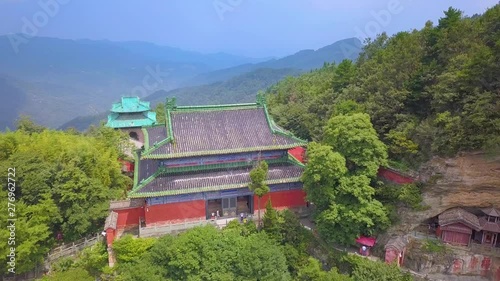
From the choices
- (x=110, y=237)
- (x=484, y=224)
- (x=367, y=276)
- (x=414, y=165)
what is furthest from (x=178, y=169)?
(x=484, y=224)

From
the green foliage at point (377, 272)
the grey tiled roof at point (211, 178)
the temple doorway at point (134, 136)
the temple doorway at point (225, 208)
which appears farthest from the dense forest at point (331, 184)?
the temple doorway at point (134, 136)

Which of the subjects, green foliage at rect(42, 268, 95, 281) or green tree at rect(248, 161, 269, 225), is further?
green tree at rect(248, 161, 269, 225)

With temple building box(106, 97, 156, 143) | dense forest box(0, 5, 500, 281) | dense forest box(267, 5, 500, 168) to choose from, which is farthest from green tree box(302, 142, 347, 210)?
temple building box(106, 97, 156, 143)

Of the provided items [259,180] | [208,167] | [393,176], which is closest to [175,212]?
[208,167]

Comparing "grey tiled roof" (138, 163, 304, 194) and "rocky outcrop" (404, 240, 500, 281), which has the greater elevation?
"grey tiled roof" (138, 163, 304, 194)

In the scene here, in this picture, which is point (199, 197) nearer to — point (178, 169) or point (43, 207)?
point (178, 169)

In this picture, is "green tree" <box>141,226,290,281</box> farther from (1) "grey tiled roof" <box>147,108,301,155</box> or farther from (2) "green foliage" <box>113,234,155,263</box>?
(1) "grey tiled roof" <box>147,108,301,155</box>

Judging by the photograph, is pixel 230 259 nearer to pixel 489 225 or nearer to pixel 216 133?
pixel 216 133

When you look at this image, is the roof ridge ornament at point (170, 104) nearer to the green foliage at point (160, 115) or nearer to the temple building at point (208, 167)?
the temple building at point (208, 167)
